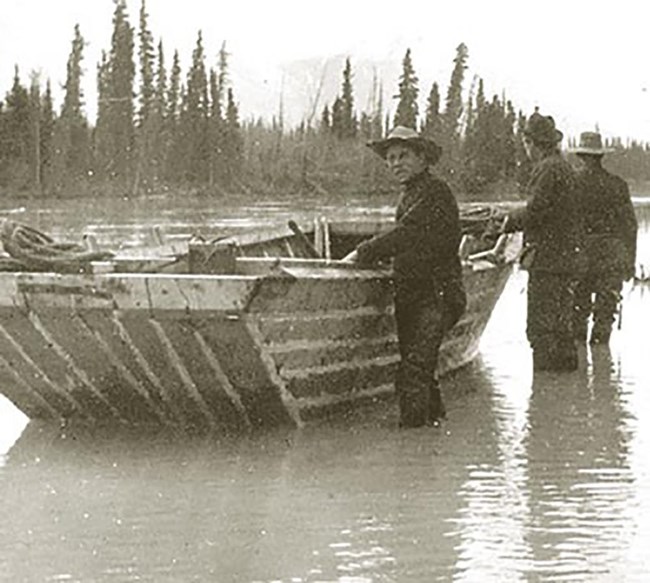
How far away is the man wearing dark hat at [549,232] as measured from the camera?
9547mm

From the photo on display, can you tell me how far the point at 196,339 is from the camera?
7.10m

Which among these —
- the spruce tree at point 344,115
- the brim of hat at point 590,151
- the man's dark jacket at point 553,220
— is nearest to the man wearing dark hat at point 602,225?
the brim of hat at point 590,151

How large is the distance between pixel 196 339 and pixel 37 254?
1.11m

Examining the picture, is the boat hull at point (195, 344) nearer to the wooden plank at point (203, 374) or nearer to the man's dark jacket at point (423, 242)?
the wooden plank at point (203, 374)

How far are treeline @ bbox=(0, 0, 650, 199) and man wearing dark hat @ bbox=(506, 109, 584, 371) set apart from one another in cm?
6651

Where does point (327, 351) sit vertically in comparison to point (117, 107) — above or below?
below

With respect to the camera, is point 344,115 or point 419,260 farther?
point 344,115

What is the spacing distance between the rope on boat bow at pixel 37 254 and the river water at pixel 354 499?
1.00 metres

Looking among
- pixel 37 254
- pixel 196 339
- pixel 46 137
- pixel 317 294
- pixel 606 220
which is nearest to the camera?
pixel 196 339

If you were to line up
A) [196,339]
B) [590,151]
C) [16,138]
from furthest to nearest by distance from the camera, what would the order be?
[16,138]
[590,151]
[196,339]

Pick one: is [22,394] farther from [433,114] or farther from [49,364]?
[433,114]

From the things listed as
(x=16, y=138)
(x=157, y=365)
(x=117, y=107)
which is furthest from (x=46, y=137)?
(x=157, y=365)

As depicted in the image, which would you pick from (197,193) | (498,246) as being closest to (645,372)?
(498,246)

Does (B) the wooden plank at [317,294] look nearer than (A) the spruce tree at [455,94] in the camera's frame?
Yes
